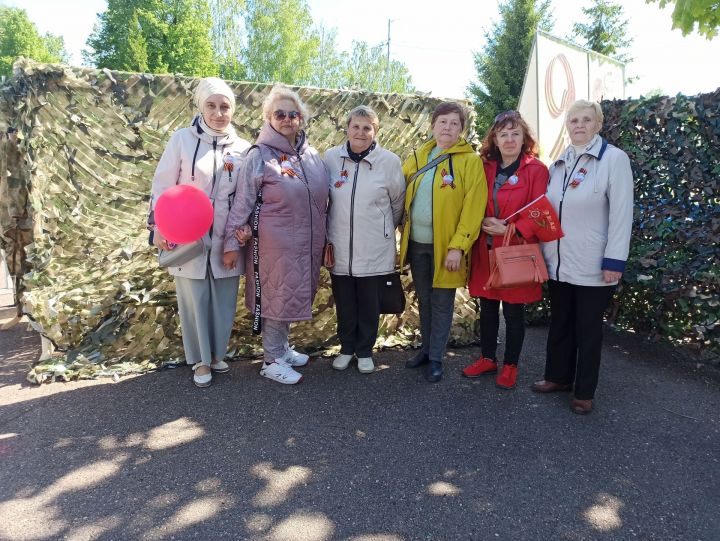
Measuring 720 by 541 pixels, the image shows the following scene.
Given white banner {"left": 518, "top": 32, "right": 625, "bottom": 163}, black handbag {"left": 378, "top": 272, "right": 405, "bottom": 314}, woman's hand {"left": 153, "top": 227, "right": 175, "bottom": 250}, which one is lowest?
black handbag {"left": 378, "top": 272, "right": 405, "bottom": 314}

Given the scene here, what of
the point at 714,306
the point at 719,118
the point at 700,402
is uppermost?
the point at 719,118

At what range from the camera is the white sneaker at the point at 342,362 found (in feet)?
12.8

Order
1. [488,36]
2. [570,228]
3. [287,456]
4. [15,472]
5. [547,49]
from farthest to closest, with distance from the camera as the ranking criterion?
[488,36] → [547,49] → [570,228] → [287,456] → [15,472]

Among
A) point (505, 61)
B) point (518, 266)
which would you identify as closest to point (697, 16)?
point (518, 266)

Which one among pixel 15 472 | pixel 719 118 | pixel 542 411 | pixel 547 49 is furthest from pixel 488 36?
pixel 15 472

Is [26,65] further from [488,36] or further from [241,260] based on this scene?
[488,36]

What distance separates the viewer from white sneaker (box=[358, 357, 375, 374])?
387cm

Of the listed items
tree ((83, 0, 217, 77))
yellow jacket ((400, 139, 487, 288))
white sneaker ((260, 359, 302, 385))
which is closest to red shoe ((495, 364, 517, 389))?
yellow jacket ((400, 139, 487, 288))

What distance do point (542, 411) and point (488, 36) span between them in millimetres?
23310

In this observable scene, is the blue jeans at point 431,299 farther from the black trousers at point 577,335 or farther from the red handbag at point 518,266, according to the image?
the black trousers at point 577,335

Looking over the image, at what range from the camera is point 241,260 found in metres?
3.53

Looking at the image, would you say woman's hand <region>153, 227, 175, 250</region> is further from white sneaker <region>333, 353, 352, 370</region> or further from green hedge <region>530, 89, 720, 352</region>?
green hedge <region>530, 89, 720, 352</region>

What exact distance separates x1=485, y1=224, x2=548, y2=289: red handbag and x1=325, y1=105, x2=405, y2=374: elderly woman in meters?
0.78

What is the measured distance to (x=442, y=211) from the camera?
3.44 m
